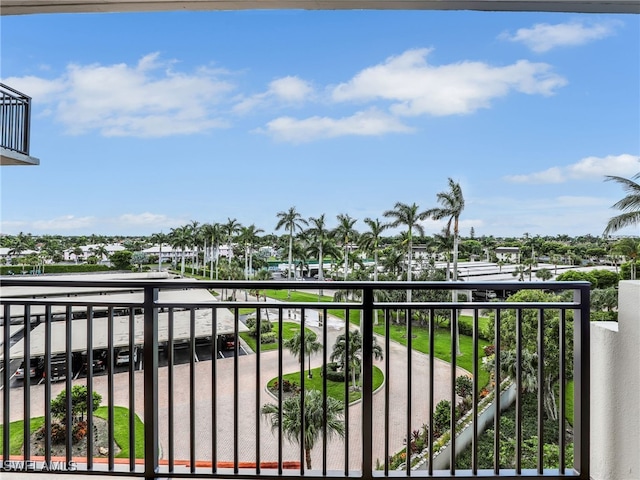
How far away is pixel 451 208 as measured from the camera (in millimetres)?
2445

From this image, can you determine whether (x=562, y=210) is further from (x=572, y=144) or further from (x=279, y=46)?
(x=279, y=46)

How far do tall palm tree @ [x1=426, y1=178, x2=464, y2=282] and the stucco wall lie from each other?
974 mm

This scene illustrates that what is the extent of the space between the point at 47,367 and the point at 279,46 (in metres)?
2.43

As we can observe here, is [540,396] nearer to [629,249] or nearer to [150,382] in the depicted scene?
[629,249]

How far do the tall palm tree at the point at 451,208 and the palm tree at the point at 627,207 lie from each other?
0.83 meters

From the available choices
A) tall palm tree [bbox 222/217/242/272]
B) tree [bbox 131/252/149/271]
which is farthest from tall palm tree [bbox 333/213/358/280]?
tree [bbox 131/252/149/271]

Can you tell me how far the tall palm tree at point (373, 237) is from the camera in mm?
2590

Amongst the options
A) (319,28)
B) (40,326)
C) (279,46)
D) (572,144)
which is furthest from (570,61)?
(40,326)

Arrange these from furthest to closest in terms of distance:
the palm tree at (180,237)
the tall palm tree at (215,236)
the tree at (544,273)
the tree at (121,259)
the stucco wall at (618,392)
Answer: the palm tree at (180,237) < the tall palm tree at (215,236) < the tree at (121,259) < the tree at (544,273) < the stucco wall at (618,392)

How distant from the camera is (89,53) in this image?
255 cm

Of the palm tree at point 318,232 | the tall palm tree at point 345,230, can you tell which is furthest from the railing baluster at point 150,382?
the tall palm tree at point 345,230

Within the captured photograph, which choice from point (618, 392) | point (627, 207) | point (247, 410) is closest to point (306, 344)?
point (618, 392)

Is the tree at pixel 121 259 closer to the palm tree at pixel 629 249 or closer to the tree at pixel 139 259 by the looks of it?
the tree at pixel 139 259

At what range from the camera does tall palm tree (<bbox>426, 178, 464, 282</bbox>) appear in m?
2.42
